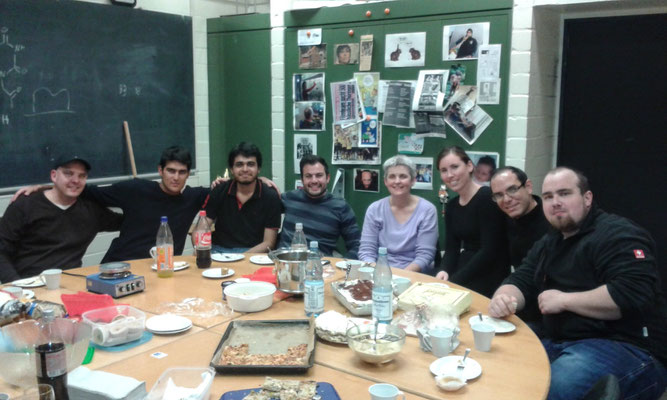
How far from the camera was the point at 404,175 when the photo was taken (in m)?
3.20

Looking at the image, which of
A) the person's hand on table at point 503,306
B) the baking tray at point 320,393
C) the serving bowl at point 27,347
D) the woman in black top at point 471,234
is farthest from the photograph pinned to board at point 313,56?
the baking tray at point 320,393

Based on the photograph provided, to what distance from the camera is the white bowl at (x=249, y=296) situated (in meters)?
2.09

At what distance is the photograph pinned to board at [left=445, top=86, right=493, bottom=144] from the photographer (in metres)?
3.56

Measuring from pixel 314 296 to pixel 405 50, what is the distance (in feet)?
7.61

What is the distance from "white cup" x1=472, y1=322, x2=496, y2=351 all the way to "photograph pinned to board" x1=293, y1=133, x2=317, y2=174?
2730 mm

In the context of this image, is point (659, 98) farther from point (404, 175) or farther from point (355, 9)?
point (355, 9)

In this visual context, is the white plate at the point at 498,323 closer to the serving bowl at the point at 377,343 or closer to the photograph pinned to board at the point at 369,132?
the serving bowl at the point at 377,343

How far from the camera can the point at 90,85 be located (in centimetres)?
396

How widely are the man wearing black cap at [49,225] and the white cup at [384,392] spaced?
221cm

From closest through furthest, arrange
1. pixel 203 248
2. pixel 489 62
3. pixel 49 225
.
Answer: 1. pixel 203 248
2. pixel 49 225
3. pixel 489 62

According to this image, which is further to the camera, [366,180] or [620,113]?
[366,180]

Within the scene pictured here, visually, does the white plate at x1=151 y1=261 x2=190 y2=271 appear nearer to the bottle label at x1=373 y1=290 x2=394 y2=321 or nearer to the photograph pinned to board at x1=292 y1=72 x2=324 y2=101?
the bottle label at x1=373 y1=290 x2=394 y2=321

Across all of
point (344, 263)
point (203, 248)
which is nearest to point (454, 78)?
point (344, 263)

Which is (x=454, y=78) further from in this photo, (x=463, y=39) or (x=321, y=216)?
(x=321, y=216)
